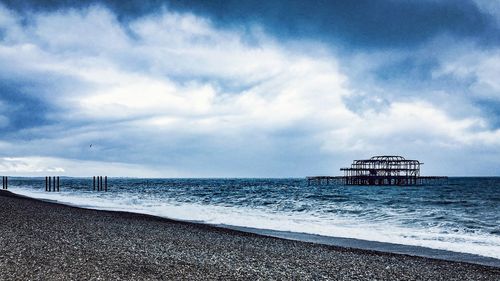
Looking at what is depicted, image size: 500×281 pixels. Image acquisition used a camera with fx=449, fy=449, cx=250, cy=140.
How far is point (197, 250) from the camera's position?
13.4 m

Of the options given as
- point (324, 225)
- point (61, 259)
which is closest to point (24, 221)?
point (61, 259)

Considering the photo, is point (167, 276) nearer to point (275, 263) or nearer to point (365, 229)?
point (275, 263)

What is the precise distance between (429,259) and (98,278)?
30.9ft

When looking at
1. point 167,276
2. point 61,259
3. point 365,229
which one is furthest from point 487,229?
point 61,259

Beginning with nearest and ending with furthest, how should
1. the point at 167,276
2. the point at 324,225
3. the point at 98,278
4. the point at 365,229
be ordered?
the point at 98,278
the point at 167,276
the point at 365,229
the point at 324,225

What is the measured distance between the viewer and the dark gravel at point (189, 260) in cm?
984

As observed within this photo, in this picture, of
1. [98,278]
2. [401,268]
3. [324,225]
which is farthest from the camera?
[324,225]

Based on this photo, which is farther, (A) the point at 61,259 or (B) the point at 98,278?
(A) the point at 61,259

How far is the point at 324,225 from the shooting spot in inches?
942

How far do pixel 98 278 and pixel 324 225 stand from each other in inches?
651

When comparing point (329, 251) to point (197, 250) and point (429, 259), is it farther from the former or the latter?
point (197, 250)

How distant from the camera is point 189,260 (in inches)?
458

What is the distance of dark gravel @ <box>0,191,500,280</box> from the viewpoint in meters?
9.84

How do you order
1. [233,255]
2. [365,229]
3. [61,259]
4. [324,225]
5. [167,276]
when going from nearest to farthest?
[167,276] < [61,259] < [233,255] < [365,229] < [324,225]
